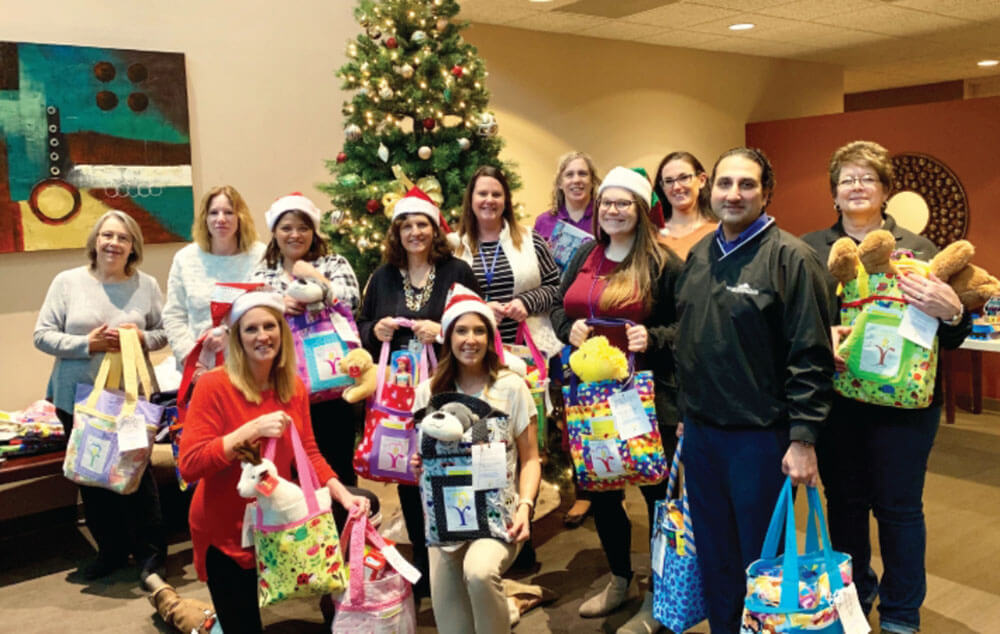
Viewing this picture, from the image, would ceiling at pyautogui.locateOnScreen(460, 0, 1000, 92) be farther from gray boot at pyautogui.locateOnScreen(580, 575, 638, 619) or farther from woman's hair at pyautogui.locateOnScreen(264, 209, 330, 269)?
gray boot at pyautogui.locateOnScreen(580, 575, 638, 619)

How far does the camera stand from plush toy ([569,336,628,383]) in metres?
→ 2.58

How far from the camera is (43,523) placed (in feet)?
14.0

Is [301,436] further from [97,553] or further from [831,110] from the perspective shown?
[831,110]

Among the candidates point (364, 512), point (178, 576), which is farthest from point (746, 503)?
point (178, 576)

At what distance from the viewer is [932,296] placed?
229cm

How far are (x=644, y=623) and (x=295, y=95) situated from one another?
3847 millimetres

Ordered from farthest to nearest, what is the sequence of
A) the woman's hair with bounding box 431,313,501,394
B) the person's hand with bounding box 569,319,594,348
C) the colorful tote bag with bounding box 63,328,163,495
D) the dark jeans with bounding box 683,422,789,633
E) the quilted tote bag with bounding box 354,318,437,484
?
the colorful tote bag with bounding box 63,328,163,495 → the quilted tote bag with bounding box 354,318,437,484 → the person's hand with bounding box 569,319,594,348 → the woman's hair with bounding box 431,313,501,394 → the dark jeans with bounding box 683,422,789,633

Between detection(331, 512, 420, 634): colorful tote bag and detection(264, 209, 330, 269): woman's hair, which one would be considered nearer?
detection(331, 512, 420, 634): colorful tote bag

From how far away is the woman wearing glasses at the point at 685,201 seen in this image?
323 centimetres

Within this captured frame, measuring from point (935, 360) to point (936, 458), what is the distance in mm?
2922

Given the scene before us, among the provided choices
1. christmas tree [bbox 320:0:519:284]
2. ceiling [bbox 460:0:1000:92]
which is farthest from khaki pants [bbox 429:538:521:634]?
ceiling [bbox 460:0:1000:92]

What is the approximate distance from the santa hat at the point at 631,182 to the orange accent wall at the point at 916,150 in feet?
14.9

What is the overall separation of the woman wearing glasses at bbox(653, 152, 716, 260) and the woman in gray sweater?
7.02 feet

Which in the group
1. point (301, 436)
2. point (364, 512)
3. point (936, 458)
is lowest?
point (936, 458)
